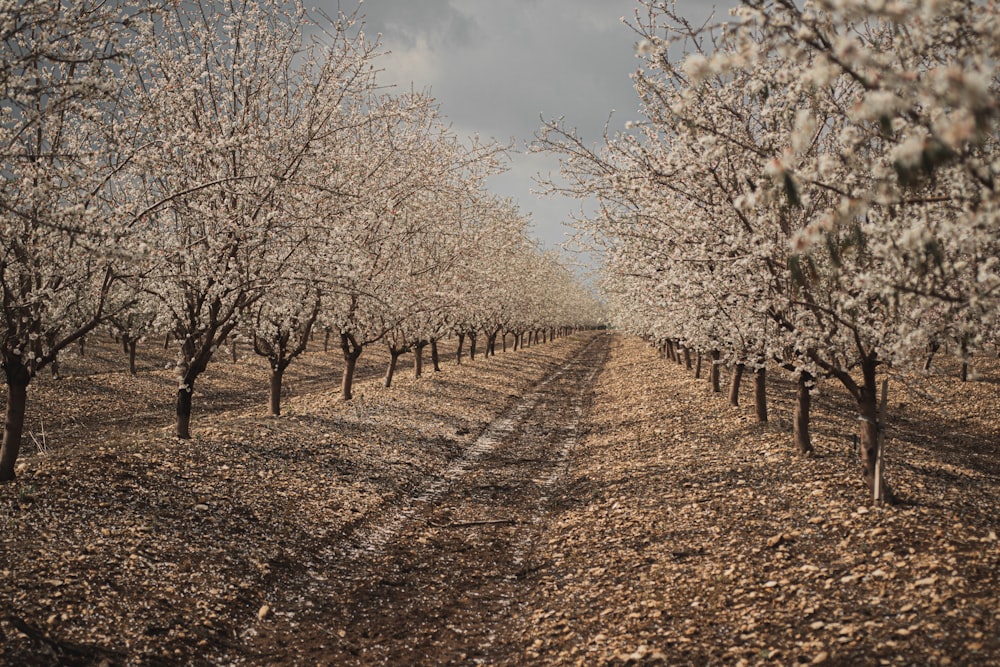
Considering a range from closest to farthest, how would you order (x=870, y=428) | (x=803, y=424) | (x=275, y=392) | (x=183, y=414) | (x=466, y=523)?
1. (x=870, y=428)
2. (x=466, y=523)
3. (x=803, y=424)
4. (x=183, y=414)
5. (x=275, y=392)

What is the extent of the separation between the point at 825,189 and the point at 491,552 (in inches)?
331

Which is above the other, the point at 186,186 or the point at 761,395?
the point at 186,186

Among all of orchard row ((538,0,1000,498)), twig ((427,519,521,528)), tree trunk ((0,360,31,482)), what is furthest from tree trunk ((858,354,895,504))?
tree trunk ((0,360,31,482))

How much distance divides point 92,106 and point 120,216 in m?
2.78

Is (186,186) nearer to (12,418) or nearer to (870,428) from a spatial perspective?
(12,418)

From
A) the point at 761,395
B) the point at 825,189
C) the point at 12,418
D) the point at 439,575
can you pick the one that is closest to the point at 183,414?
the point at 12,418

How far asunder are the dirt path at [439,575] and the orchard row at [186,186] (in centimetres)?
541

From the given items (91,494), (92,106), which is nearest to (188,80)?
(92,106)

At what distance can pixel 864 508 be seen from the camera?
34.0 feet

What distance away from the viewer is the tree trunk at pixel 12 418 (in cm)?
1091

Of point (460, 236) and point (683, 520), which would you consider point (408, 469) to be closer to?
point (683, 520)

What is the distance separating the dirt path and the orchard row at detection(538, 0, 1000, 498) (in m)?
6.00

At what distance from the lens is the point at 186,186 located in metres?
13.3

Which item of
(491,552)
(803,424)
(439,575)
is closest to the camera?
(439,575)
